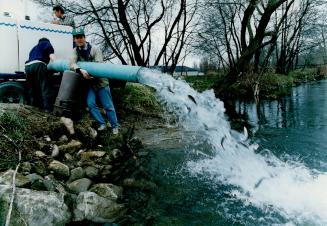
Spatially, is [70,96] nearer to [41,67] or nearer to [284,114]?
[41,67]

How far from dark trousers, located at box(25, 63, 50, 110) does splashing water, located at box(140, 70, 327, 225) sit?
2380mm

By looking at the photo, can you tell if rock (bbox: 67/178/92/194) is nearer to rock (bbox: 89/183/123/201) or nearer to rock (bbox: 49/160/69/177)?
rock (bbox: 89/183/123/201)

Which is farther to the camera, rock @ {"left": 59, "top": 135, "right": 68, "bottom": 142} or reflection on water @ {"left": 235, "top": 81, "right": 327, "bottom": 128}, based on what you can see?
reflection on water @ {"left": 235, "top": 81, "right": 327, "bottom": 128}

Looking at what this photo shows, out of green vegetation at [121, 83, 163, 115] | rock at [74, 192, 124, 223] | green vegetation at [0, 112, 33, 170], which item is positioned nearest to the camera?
rock at [74, 192, 124, 223]

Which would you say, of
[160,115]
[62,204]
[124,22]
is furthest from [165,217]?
[124,22]

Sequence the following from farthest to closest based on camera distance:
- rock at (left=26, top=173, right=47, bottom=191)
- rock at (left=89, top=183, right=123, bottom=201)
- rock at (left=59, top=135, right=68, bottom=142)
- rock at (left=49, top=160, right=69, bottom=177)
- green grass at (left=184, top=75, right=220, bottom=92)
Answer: green grass at (left=184, top=75, right=220, bottom=92) < rock at (left=59, top=135, right=68, bottom=142) < rock at (left=49, top=160, right=69, bottom=177) < rock at (left=89, top=183, right=123, bottom=201) < rock at (left=26, top=173, right=47, bottom=191)

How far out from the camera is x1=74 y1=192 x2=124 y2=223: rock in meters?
Answer: 5.05

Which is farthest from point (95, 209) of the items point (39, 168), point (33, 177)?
point (39, 168)

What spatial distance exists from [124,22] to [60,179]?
43.9 feet

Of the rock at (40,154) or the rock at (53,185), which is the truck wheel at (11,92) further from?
the rock at (53,185)

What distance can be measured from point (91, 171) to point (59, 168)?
54cm

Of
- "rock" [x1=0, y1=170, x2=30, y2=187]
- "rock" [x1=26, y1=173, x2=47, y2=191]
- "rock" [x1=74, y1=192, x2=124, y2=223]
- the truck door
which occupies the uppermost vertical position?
the truck door

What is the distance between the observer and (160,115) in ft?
38.0

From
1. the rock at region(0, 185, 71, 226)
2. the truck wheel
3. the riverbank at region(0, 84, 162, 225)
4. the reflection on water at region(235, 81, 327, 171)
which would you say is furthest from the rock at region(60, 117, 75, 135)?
the reflection on water at region(235, 81, 327, 171)
